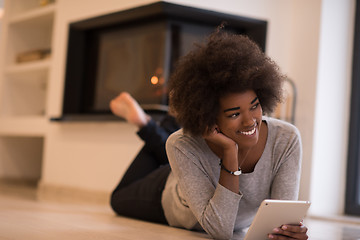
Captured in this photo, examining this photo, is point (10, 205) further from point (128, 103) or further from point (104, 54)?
point (104, 54)

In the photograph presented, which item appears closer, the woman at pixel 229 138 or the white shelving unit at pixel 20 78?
the woman at pixel 229 138

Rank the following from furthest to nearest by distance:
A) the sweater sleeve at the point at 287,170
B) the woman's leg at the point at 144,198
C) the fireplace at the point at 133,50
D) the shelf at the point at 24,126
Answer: the shelf at the point at 24,126 < the fireplace at the point at 133,50 < the woman's leg at the point at 144,198 < the sweater sleeve at the point at 287,170

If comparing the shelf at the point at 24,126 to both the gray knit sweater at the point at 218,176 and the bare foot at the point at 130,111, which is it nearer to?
the bare foot at the point at 130,111

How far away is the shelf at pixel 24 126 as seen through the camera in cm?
443

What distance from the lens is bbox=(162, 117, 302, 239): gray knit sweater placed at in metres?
1.65

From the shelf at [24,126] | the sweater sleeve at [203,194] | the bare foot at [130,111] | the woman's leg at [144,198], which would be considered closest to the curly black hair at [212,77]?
the sweater sleeve at [203,194]

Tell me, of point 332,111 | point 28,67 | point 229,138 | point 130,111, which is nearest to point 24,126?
point 28,67

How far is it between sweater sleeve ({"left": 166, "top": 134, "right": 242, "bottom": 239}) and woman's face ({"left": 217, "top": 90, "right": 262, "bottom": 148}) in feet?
0.54

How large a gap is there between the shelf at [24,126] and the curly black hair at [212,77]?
303 centimetres

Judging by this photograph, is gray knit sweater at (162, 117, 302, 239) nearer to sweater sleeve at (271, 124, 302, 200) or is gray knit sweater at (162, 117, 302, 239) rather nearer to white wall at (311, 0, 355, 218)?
sweater sleeve at (271, 124, 302, 200)

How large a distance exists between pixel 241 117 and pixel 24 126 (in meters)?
3.46

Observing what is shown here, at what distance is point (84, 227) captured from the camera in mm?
2068

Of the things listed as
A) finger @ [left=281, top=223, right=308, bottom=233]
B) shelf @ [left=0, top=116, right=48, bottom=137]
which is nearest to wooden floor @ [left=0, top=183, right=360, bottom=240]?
finger @ [left=281, top=223, right=308, bottom=233]

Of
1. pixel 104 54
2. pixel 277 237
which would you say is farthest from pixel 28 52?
pixel 277 237
